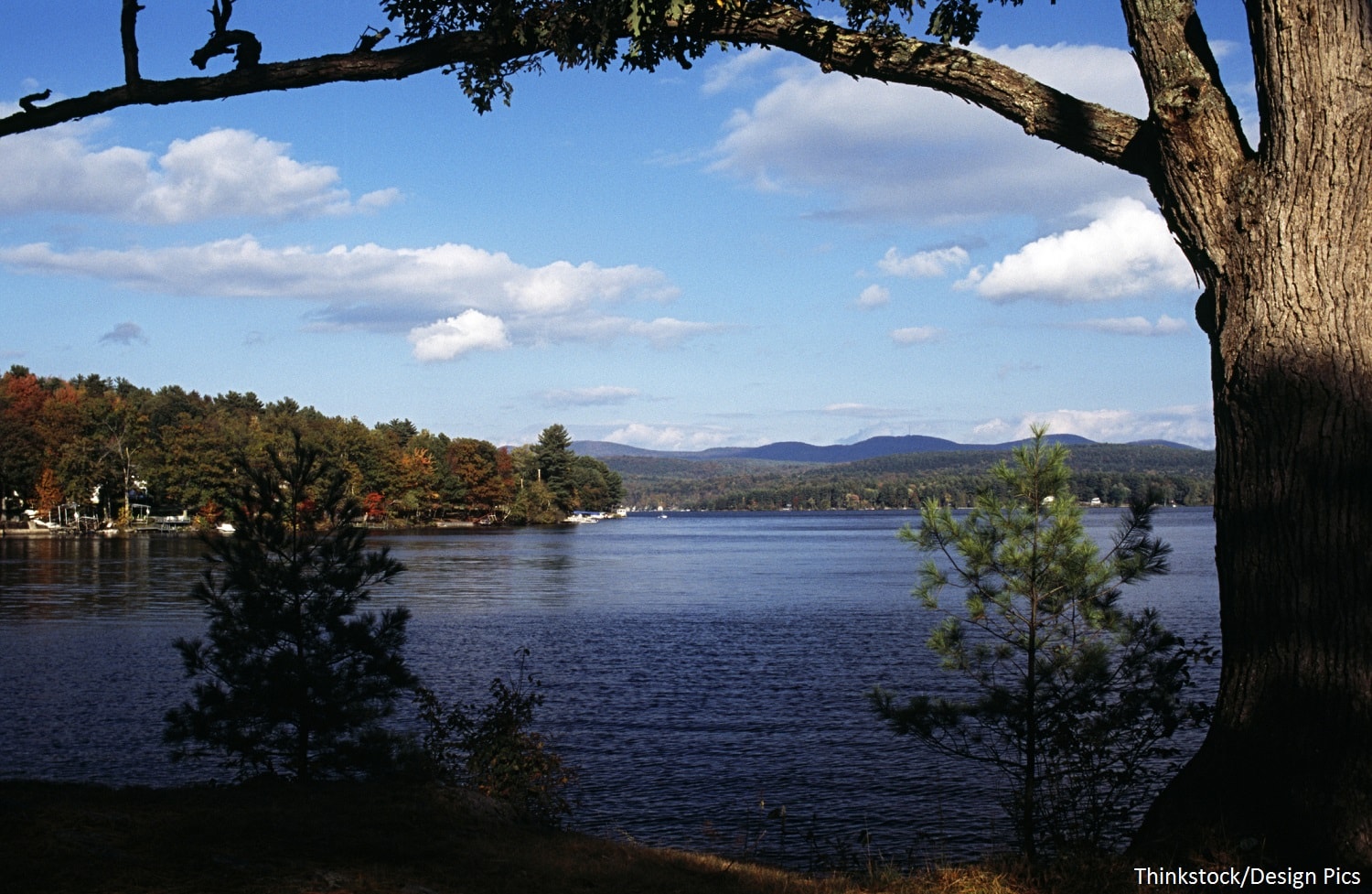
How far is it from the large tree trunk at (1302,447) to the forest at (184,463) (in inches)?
3163

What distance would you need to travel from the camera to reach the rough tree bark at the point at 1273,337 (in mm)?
5543

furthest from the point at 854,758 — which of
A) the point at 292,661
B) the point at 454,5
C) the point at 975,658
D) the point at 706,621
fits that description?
the point at 706,621

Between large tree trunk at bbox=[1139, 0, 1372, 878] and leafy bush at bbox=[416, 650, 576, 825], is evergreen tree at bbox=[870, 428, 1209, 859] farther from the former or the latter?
leafy bush at bbox=[416, 650, 576, 825]

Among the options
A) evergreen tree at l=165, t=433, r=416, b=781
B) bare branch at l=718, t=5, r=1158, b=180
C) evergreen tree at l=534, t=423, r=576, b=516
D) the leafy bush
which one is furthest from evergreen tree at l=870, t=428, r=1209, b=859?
evergreen tree at l=534, t=423, r=576, b=516

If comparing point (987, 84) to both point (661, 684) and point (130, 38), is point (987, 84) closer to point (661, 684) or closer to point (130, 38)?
point (130, 38)

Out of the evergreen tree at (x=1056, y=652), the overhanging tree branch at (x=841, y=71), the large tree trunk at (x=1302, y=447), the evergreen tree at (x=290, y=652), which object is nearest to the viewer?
the large tree trunk at (x=1302, y=447)

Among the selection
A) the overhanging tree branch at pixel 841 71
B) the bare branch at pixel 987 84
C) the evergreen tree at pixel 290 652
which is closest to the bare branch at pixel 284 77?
the overhanging tree branch at pixel 841 71

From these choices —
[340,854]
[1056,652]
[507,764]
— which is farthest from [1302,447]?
[507,764]

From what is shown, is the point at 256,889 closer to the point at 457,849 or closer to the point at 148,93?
the point at 457,849

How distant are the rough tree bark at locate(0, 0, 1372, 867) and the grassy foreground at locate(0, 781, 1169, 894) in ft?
3.44

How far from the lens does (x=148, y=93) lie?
5.92 m

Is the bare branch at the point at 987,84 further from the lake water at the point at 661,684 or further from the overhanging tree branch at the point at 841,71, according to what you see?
the lake water at the point at 661,684

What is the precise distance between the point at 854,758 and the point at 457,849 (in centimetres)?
924

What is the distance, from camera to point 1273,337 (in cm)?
573
